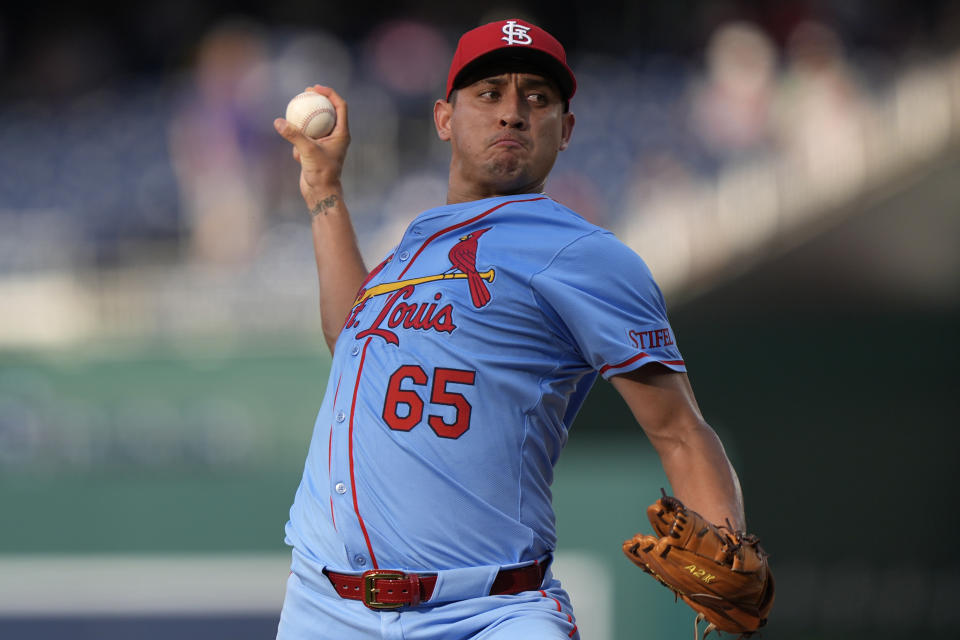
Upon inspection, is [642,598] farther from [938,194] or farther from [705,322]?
[938,194]

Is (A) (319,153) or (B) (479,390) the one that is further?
(A) (319,153)

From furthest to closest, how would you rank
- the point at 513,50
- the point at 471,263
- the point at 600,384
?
the point at 600,384
the point at 513,50
the point at 471,263

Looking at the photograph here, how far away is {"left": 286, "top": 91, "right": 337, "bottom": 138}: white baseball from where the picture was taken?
294 cm

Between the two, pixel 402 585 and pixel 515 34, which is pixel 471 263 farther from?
pixel 402 585

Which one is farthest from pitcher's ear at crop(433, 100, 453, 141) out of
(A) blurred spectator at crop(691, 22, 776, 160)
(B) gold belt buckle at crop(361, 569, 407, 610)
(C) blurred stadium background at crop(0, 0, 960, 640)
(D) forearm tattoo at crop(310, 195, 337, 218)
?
(A) blurred spectator at crop(691, 22, 776, 160)

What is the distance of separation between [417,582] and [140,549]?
369 cm

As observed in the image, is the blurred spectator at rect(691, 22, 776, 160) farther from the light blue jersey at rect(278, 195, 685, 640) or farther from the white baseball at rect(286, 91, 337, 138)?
the light blue jersey at rect(278, 195, 685, 640)

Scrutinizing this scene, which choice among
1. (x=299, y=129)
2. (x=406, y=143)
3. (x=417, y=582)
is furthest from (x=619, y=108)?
(x=417, y=582)

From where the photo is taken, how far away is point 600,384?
633 centimetres

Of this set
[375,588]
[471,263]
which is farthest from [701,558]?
[471,263]

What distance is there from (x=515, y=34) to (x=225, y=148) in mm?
5979

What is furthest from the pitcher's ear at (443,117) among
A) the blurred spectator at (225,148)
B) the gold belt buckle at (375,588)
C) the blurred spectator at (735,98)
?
the blurred spectator at (735,98)

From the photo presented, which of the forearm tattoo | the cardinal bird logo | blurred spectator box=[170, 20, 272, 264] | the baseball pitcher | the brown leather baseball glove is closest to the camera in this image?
the brown leather baseball glove

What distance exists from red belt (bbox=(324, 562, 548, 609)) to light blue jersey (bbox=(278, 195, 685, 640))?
18mm
